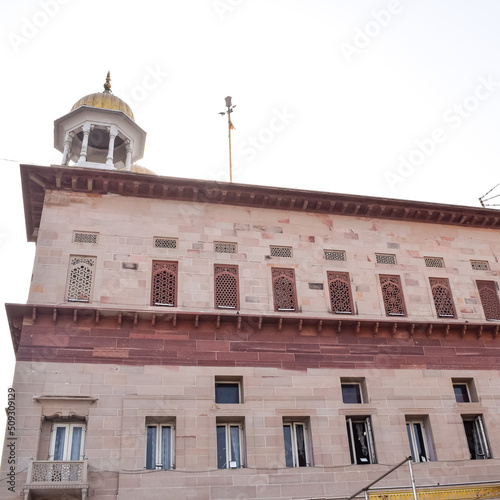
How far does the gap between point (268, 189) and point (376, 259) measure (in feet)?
12.9

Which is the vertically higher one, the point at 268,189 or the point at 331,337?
the point at 268,189

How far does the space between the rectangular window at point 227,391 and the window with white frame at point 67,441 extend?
338cm

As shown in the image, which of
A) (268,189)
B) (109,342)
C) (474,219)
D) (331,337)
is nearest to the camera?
(109,342)

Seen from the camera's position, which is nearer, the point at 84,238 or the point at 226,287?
the point at 84,238

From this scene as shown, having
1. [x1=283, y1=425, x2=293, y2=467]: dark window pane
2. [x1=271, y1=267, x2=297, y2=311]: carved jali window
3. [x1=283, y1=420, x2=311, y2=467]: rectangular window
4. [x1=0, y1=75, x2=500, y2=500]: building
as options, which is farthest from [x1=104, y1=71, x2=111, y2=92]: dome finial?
[x1=283, y1=425, x2=293, y2=467]: dark window pane

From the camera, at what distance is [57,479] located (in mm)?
12930

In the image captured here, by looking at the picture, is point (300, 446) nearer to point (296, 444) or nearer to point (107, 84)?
point (296, 444)

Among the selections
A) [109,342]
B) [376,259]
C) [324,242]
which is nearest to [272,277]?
[324,242]

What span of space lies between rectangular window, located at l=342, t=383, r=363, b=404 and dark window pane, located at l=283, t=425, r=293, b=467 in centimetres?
172

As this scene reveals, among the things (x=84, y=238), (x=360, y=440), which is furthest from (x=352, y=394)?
(x=84, y=238)

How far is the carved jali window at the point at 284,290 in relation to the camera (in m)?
16.7

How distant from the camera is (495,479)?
50.0 ft

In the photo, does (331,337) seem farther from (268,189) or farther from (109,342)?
(109,342)

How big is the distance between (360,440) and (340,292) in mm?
4158
